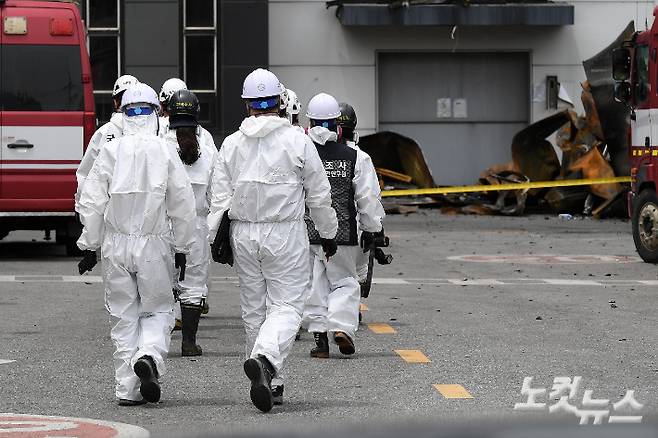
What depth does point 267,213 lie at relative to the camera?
725 centimetres

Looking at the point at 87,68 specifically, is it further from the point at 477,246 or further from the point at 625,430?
the point at 625,430

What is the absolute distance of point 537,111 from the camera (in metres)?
31.8

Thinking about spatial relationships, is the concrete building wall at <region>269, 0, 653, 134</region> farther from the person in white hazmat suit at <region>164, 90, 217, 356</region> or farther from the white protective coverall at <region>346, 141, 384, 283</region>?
the person in white hazmat suit at <region>164, 90, 217, 356</region>

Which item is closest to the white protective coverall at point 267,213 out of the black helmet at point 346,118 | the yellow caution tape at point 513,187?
the black helmet at point 346,118

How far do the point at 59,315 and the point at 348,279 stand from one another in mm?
3089

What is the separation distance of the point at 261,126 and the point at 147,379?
1.38 metres

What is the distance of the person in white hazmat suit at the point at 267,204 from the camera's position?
7.22 meters

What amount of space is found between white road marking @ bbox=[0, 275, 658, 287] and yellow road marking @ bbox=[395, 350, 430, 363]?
532cm

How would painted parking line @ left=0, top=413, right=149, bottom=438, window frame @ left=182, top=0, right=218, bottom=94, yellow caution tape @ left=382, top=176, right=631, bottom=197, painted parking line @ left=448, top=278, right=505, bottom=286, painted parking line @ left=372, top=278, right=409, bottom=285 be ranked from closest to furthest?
1. painted parking line @ left=0, top=413, right=149, bottom=438
2. painted parking line @ left=448, top=278, right=505, bottom=286
3. painted parking line @ left=372, top=278, right=409, bottom=285
4. yellow caution tape @ left=382, top=176, right=631, bottom=197
5. window frame @ left=182, top=0, right=218, bottom=94

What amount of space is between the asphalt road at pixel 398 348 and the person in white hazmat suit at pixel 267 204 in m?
0.49

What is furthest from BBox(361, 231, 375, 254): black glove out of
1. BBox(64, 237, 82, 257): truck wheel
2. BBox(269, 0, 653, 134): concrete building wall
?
BBox(269, 0, 653, 134): concrete building wall

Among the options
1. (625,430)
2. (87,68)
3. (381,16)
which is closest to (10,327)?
(87,68)

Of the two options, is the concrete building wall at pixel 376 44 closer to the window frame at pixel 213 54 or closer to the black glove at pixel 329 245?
the window frame at pixel 213 54

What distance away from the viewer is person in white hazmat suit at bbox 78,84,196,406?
7.21 m
